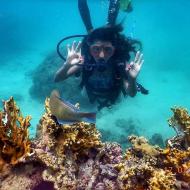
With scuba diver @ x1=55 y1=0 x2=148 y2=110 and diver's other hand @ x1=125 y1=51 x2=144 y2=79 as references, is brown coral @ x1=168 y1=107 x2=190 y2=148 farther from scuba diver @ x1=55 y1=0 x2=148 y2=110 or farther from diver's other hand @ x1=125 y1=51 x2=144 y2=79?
scuba diver @ x1=55 y1=0 x2=148 y2=110

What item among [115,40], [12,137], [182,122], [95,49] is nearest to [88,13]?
[115,40]

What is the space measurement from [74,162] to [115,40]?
439 cm

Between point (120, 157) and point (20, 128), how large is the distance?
49.3 inches

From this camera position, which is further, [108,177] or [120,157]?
[120,157]

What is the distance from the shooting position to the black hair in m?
6.85

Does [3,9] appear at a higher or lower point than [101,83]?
higher

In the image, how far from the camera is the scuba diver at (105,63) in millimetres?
6664

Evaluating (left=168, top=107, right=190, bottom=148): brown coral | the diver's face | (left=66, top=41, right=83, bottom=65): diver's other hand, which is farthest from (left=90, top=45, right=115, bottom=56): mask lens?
(left=168, top=107, right=190, bottom=148): brown coral

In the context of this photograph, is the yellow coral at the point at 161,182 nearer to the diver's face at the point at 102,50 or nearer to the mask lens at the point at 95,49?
the diver's face at the point at 102,50

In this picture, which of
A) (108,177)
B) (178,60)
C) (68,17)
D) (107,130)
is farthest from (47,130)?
(68,17)

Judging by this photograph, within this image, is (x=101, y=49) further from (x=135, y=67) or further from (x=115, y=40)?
(x=135, y=67)

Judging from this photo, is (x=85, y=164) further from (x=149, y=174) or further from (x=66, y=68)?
(x=66, y=68)

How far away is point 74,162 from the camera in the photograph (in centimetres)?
306

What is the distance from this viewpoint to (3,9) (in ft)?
303
